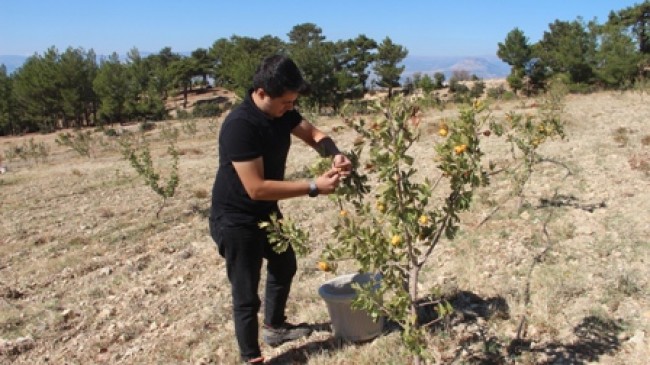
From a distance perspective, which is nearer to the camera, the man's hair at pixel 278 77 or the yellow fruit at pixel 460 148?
the yellow fruit at pixel 460 148

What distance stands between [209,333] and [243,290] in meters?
1.24

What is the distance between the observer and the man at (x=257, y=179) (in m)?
2.50

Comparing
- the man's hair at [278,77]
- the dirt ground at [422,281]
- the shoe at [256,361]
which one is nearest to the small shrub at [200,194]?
the dirt ground at [422,281]

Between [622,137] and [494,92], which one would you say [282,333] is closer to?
[622,137]

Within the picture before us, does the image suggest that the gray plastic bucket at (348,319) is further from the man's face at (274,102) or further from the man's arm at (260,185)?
the man's face at (274,102)

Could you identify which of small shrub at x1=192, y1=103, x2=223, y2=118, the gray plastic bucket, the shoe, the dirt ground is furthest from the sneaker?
small shrub at x1=192, y1=103, x2=223, y2=118

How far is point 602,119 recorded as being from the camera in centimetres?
1119

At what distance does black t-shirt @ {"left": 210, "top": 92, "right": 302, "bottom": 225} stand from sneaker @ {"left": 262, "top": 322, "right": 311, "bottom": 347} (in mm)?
1013

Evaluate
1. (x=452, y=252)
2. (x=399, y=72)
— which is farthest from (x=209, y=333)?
(x=399, y=72)

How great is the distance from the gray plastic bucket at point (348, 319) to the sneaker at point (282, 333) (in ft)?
0.89

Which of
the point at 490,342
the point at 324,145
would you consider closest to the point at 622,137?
the point at 490,342

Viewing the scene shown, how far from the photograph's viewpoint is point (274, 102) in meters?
2.60

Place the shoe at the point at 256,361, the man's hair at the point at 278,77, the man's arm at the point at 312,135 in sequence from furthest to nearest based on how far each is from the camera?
the shoe at the point at 256,361 < the man's arm at the point at 312,135 < the man's hair at the point at 278,77

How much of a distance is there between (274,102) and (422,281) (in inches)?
90.5
